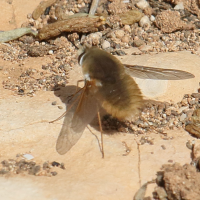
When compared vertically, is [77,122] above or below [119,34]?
below

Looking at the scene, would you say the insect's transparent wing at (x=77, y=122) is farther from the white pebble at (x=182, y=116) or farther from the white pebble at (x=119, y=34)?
the white pebble at (x=119, y=34)

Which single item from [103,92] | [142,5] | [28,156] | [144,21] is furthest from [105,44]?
[28,156]

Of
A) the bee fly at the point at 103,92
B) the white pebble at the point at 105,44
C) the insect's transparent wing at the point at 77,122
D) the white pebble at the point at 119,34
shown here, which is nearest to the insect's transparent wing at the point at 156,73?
the bee fly at the point at 103,92

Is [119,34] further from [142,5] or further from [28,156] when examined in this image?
[28,156]

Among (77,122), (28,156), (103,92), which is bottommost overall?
(28,156)

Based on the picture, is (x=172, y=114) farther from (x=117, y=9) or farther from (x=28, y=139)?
(x=117, y=9)

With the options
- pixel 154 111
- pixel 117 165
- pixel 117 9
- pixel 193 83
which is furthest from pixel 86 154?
pixel 117 9
